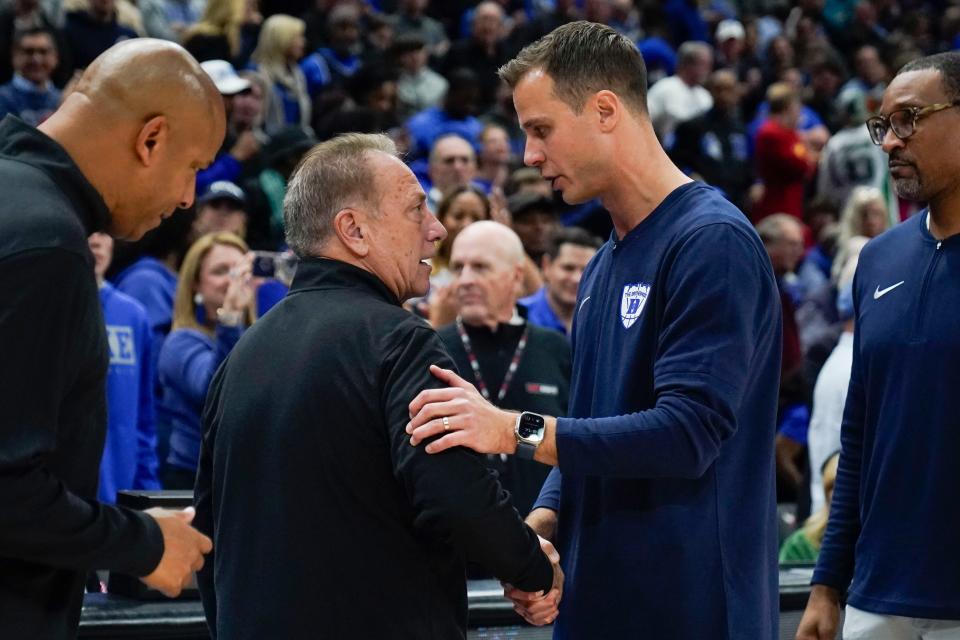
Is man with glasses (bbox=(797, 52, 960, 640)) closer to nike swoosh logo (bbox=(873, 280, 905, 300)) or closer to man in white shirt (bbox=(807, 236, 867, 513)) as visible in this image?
nike swoosh logo (bbox=(873, 280, 905, 300))

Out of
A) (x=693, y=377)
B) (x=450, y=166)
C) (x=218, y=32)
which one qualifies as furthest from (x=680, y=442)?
(x=218, y=32)

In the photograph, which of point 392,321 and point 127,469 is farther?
point 127,469

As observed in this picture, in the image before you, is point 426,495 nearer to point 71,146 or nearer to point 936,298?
point 71,146

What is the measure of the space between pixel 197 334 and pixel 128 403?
0.50 metres

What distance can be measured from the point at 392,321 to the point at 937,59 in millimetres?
1661

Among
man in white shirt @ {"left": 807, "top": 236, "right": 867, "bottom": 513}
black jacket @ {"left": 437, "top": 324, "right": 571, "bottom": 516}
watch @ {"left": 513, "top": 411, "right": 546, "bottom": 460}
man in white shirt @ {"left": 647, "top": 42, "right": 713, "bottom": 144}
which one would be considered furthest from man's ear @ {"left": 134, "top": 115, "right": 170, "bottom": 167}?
man in white shirt @ {"left": 647, "top": 42, "right": 713, "bottom": 144}

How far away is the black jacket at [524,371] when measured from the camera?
5.73 meters

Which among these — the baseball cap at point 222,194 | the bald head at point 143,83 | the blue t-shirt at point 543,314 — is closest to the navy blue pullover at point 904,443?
the bald head at point 143,83

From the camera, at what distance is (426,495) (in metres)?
2.69

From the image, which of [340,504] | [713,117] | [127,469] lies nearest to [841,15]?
[713,117]

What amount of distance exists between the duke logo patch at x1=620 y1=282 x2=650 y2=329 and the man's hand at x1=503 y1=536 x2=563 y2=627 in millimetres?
527

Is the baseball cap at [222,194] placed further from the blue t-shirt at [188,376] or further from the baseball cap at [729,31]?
the baseball cap at [729,31]

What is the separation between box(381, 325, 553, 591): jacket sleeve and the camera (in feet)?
8.85

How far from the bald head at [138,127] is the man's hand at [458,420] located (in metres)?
0.63
